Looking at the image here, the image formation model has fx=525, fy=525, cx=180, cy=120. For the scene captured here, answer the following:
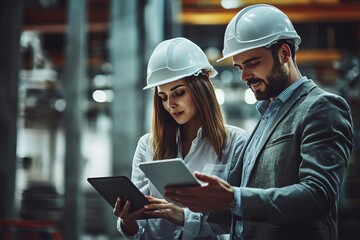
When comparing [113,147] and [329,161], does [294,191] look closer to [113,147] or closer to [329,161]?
[329,161]

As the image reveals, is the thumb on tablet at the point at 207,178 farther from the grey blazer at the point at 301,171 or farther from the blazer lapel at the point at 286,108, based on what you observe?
the blazer lapel at the point at 286,108

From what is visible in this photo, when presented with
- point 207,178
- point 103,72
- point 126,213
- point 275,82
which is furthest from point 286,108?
point 103,72

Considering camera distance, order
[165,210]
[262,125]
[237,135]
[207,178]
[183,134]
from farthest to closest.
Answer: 1. [183,134]
2. [237,135]
3. [165,210]
4. [262,125]
5. [207,178]

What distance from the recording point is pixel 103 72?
1456 centimetres

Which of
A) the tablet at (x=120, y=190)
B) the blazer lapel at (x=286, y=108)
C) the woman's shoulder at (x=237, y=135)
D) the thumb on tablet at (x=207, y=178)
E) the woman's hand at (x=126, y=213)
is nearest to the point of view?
the thumb on tablet at (x=207, y=178)

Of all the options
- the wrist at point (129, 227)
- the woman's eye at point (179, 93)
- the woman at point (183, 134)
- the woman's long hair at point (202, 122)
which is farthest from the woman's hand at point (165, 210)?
the woman's eye at point (179, 93)

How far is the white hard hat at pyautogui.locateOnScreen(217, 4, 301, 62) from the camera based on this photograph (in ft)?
7.27

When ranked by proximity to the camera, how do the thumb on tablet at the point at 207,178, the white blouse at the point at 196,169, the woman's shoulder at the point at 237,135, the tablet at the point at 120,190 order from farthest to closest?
the woman's shoulder at the point at 237,135 → the white blouse at the point at 196,169 → the tablet at the point at 120,190 → the thumb on tablet at the point at 207,178

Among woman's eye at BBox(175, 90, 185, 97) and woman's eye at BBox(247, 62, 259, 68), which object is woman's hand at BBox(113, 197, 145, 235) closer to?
woman's eye at BBox(175, 90, 185, 97)

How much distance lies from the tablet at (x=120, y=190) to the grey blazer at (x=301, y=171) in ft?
1.63

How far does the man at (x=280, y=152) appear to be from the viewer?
6.22 feet

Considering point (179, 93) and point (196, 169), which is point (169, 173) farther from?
point (179, 93)

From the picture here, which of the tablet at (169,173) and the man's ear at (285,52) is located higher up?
the man's ear at (285,52)

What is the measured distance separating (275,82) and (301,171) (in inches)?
16.9
